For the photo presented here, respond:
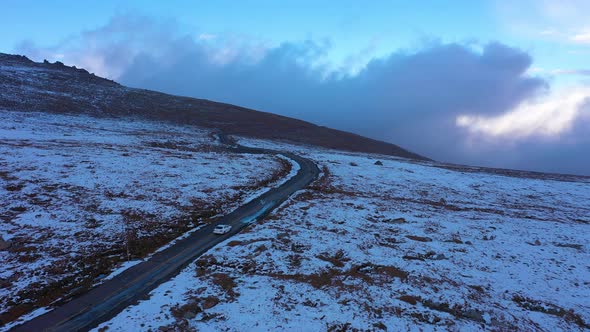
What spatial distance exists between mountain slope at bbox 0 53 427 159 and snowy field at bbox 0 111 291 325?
3666cm

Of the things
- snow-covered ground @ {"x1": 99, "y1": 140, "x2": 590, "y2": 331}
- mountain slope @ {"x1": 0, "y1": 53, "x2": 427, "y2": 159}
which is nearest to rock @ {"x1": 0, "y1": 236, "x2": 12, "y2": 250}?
snow-covered ground @ {"x1": 99, "y1": 140, "x2": 590, "y2": 331}

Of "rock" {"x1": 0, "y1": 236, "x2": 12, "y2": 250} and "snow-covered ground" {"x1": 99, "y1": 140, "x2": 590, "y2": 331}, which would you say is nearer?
"snow-covered ground" {"x1": 99, "y1": 140, "x2": 590, "y2": 331}

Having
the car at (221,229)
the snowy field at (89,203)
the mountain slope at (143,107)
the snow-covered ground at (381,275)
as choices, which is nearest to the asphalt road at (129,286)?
the car at (221,229)

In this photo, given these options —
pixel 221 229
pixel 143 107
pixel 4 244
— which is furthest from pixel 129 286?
pixel 143 107

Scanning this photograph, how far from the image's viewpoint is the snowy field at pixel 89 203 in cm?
1196

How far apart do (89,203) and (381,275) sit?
54.6 ft

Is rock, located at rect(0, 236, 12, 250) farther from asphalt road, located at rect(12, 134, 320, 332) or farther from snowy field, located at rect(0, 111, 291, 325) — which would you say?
asphalt road, located at rect(12, 134, 320, 332)

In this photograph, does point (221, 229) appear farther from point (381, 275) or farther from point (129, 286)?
point (381, 275)

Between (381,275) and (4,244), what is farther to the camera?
(4,244)

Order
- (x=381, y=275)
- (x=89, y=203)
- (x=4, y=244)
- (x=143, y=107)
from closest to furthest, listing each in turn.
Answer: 1. (x=381, y=275)
2. (x=4, y=244)
3. (x=89, y=203)
4. (x=143, y=107)

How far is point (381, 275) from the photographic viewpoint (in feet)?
42.2

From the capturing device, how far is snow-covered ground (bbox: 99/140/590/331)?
1002cm

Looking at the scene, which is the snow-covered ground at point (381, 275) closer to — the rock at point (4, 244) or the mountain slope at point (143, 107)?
the rock at point (4, 244)

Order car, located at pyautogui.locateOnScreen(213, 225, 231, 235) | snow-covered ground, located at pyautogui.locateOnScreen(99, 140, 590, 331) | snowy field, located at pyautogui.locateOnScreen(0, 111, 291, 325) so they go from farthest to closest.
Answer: car, located at pyautogui.locateOnScreen(213, 225, 231, 235)
snowy field, located at pyautogui.locateOnScreen(0, 111, 291, 325)
snow-covered ground, located at pyautogui.locateOnScreen(99, 140, 590, 331)
